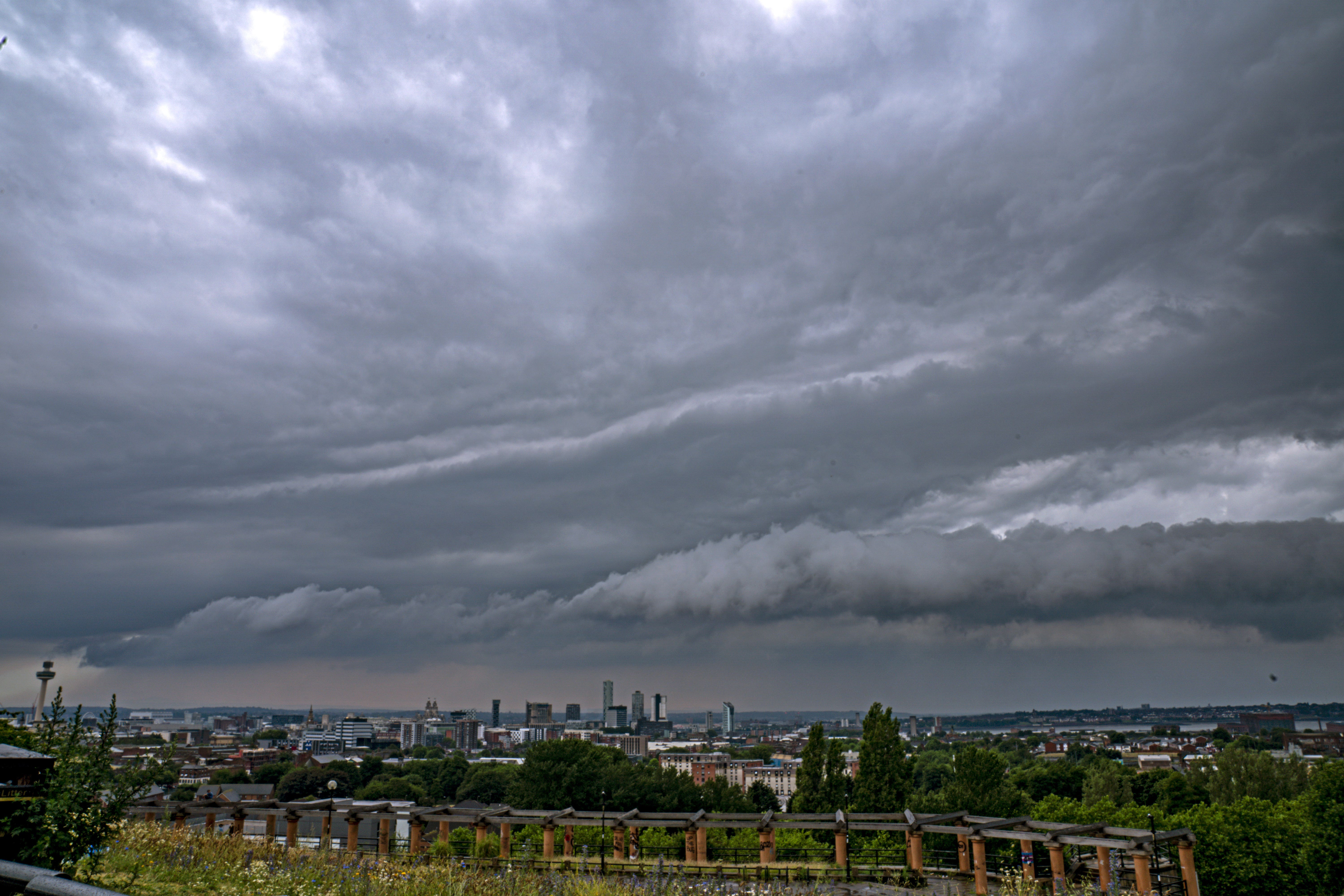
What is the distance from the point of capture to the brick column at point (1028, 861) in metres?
21.6

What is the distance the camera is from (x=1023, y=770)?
3563 inches

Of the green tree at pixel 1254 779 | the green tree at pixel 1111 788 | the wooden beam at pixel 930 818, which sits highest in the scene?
the wooden beam at pixel 930 818

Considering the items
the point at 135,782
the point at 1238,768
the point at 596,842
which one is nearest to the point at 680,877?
the point at 135,782

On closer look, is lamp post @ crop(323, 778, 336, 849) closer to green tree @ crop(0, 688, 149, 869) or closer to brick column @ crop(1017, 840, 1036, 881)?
A: green tree @ crop(0, 688, 149, 869)

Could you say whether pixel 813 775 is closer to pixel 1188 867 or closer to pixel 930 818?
pixel 930 818

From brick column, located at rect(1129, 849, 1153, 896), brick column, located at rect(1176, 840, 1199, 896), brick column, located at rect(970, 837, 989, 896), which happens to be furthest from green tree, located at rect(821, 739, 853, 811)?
brick column, located at rect(1129, 849, 1153, 896)

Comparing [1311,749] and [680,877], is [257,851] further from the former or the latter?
[1311,749]

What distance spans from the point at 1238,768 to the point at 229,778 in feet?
364

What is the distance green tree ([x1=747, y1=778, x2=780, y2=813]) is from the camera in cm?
8069

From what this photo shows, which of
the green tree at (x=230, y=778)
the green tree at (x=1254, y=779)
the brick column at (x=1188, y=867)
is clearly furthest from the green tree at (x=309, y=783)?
the brick column at (x=1188, y=867)

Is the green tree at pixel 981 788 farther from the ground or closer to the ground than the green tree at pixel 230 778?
farther from the ground

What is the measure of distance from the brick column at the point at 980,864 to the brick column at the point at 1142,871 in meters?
4.02

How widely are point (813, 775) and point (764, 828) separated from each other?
36.0 meters

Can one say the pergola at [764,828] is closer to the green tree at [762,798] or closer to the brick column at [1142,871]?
the brick column at [1142,871]
